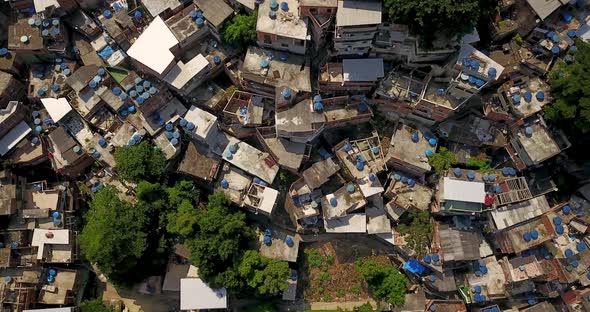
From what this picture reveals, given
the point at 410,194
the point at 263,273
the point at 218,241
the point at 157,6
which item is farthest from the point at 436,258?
the point at 157,6

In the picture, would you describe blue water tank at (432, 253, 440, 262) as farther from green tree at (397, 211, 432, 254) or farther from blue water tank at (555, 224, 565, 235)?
blue water tank at (555, 224, 565, 235)

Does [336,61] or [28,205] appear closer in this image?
[336,61]

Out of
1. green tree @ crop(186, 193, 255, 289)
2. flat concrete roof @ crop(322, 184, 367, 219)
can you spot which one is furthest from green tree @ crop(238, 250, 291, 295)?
flat concrete roof @ crop(322, 184, 367, 219)

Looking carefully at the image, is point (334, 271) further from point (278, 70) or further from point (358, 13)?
point (358, 13)

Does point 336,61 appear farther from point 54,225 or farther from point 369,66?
Answer: point 54,225

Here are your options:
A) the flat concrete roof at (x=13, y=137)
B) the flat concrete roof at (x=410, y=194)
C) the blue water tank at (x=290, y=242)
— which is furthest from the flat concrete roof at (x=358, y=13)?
the flat concrete roof at (x=13, y=137)

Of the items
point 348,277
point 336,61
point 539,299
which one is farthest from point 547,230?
point 336,61
